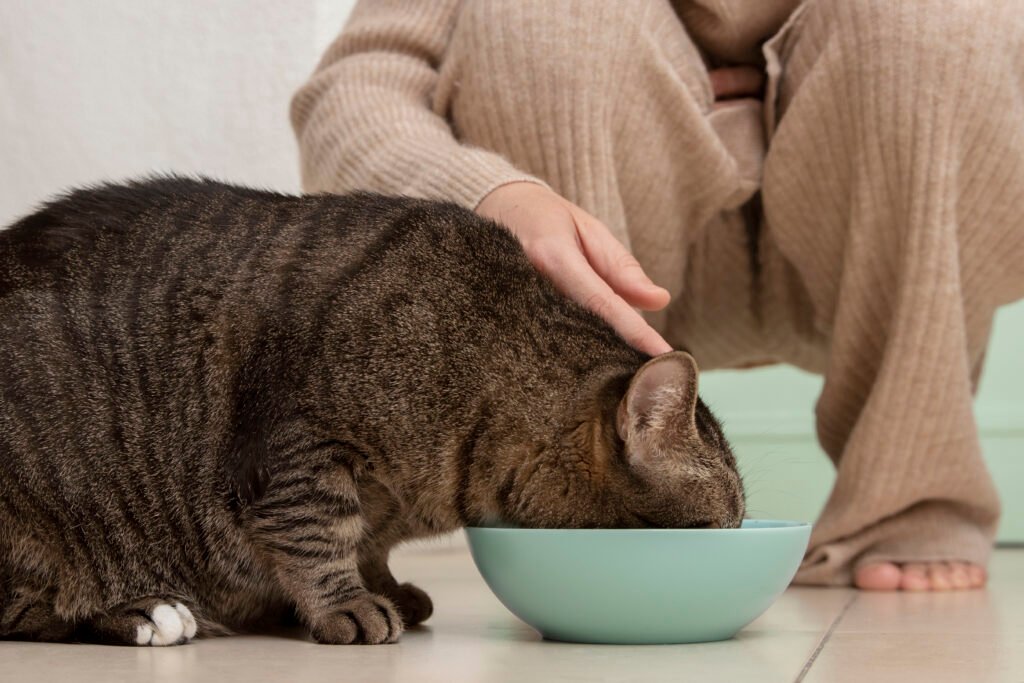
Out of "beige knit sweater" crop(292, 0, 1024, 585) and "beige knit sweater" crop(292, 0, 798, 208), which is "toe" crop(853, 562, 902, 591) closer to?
"beige knit sweater" crop(292, 0, 1024, 585)

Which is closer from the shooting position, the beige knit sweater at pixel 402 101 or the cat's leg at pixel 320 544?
the cat's leg at pixel 320 544

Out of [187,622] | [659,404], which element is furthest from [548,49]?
[187,622]

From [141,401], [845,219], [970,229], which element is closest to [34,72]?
[141,401]

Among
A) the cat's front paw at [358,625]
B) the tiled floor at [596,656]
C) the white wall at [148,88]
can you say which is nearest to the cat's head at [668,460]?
the tiled floor at [596,656]

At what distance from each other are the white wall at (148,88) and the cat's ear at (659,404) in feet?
5.28

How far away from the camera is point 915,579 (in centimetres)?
187

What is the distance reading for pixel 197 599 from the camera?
1.43 meters

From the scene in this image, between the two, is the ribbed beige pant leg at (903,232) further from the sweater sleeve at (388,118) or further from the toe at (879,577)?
the sweater sleeve at (388,118)

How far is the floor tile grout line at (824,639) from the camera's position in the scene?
113 centimetres

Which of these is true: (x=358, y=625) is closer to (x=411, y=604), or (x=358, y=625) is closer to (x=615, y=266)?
(x=411, y=604)

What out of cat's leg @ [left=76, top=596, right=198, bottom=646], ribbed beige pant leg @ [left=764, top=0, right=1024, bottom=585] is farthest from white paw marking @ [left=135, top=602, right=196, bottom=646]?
ribbed beige pant leg @ [left=764, top=0, right=1024, bottom=585]

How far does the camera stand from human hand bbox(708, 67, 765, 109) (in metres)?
2.09

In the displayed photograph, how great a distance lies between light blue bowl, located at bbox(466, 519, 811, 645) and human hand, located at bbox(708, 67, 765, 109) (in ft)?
3.30

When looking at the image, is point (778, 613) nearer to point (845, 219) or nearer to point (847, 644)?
point (847, 644)
